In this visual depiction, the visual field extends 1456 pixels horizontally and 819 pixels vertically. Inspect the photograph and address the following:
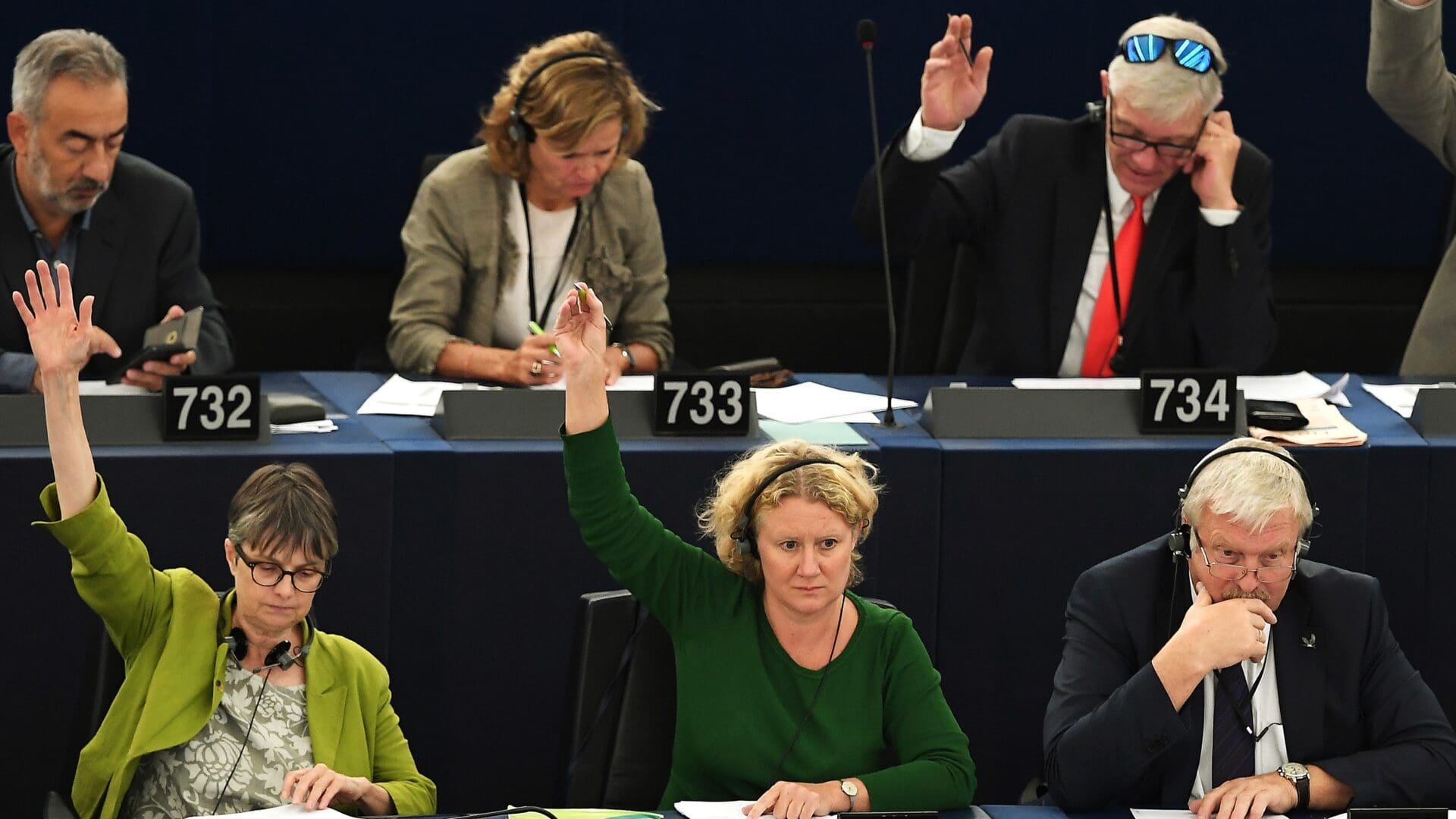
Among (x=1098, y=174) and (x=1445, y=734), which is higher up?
(x=1098, y=174)

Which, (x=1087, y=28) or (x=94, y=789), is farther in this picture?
(x=1087, y=28)

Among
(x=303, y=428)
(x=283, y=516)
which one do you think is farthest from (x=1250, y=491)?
(x=303, y=428)

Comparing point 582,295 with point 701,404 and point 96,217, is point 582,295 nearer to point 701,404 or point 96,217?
point 701,404

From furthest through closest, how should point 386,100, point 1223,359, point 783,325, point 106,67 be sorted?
point 783,325
point 386,100
point 1223,359
point 106,67

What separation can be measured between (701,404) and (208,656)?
1.02 meters

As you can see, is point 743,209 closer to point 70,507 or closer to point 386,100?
point 386,100

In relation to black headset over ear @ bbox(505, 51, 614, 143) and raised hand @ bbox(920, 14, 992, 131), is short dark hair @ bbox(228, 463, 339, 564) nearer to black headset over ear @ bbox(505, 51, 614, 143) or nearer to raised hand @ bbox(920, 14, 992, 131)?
black headset over ear @ bbox(505, 51, 614, 143)

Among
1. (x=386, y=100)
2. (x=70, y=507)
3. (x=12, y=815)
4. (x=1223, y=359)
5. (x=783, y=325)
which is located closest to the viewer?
(x=70, y=507)

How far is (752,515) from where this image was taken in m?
2.64

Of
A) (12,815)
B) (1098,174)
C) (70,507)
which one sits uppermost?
(1098,174)

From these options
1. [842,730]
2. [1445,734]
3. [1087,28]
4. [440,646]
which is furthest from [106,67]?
[1087,28]

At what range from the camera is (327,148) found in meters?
5.03

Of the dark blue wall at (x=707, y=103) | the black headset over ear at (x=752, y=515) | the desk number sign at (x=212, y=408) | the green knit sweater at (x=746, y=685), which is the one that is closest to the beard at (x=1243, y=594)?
the green knit sweater at (x=746, y=685)

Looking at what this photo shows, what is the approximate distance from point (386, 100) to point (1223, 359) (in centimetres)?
223
